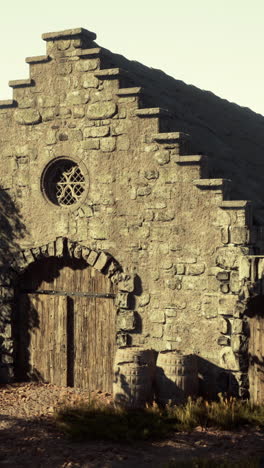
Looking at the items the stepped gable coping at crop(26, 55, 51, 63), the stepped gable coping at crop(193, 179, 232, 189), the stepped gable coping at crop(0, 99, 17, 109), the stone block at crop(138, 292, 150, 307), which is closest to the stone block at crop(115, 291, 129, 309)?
Result: the stone block at crop(138, 292, 150, 307)

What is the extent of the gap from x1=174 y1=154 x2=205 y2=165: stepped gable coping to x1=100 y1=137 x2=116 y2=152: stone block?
1.46 meters

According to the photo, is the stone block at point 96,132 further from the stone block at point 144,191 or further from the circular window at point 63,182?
the stone block at point 144,191

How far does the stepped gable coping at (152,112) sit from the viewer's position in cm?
1412

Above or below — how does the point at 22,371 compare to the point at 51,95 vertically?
below

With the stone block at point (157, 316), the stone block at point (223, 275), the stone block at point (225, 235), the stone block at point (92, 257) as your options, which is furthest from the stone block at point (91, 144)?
the stone block at point (223, 275)

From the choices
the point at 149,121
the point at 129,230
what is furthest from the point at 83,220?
the point at 149,121

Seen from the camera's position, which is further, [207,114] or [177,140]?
[207,114]

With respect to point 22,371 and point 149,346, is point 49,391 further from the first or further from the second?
point 149,346

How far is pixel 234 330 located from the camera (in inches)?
535

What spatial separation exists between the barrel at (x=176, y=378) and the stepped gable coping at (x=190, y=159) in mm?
3517

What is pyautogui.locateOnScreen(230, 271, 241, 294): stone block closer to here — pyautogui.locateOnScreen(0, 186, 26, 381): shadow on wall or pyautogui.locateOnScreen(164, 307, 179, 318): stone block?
pyautogui.locateOnScreen(164, 307, 179, 318): stone block

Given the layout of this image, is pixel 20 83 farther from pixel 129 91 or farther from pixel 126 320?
pixel 126 320

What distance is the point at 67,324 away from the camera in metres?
15.6

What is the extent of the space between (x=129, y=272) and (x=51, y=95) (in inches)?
158
